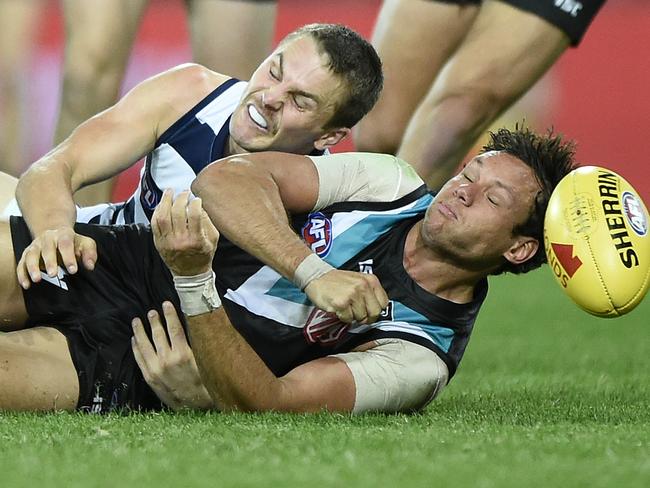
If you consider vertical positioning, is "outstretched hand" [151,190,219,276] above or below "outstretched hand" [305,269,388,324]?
above

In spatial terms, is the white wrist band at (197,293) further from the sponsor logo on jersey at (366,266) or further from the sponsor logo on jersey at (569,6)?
the sponsor logo on jersey at (569,6)

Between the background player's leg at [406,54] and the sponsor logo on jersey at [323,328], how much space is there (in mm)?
2419

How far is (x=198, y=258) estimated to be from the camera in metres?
3.58

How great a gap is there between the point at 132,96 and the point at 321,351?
117cm

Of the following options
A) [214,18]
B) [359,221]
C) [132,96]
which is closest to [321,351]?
[359,221]

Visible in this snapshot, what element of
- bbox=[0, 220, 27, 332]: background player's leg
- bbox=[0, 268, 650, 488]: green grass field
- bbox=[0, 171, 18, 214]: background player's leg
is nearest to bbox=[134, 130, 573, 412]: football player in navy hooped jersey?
bbox=[0, 268, 650, 488]: green grass field

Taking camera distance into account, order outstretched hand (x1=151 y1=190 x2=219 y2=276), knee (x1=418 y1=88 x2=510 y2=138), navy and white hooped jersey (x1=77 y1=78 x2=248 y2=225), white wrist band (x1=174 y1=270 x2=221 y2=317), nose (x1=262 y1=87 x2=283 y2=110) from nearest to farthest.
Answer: outstretched hand (x1=151 y1=190 x2=219 y2=276) < white wrist band (x1=174 y1=270 x2=221 y2=317) < nose (x1=262 y1=87 x2=283 y2=110) < navy and white hooped jersey (x1=77 y1=78 x2=248 y2=225) < knee (x1=418 y1=88 x2=510 y2=138)

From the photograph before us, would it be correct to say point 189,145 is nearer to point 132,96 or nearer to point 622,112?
point 132,96

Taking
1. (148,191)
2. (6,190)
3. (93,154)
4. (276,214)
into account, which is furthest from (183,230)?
(6,190)

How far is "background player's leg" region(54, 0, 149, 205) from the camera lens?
Result: 5902 millimetres

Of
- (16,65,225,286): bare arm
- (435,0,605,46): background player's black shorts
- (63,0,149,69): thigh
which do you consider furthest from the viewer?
(435,0,605,46): background player's black shorts

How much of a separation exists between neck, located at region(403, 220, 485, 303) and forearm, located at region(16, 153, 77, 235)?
1056 mm

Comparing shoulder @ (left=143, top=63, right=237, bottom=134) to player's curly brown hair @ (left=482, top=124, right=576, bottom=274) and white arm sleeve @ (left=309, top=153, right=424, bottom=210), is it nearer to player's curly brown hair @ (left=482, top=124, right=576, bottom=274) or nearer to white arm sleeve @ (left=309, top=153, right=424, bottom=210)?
white arm sleeve @ (left=309, top=153, right=424, bottom=210)

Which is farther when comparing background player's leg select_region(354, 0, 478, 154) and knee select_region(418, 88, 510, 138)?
background player's leg select_region(354, 0, 478, 154)
